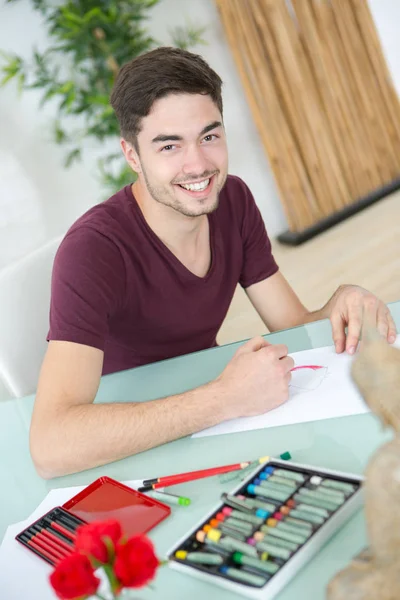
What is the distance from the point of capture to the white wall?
3.43 metres

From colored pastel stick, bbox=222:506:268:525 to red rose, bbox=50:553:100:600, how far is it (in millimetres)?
287

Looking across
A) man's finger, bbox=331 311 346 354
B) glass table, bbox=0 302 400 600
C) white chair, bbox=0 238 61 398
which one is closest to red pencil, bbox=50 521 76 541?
glass table, bbox=0 302 400 600

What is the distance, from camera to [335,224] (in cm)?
410

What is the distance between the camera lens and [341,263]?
3588 millimetres

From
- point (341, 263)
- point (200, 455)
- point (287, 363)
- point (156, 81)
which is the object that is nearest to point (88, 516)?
point (200, 455)

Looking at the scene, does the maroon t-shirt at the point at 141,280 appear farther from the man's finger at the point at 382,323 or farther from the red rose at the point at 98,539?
the red rose at the point at 98,539

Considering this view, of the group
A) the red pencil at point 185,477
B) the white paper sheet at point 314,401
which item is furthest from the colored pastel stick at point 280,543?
the white paper sheet at point 314,401

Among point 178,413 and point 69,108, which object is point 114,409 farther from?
point 69,108

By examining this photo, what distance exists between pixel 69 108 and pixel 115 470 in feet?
8.94

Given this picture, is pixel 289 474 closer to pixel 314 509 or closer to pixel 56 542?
pixel 314 509

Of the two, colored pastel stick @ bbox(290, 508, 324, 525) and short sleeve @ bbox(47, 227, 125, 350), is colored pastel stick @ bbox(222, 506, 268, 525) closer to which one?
colored pastel stick @ bbox(290, 508, 324, 525)

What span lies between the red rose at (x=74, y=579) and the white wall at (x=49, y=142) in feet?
10.4

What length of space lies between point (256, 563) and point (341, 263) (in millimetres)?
2987

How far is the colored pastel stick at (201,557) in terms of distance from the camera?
2.40ft
